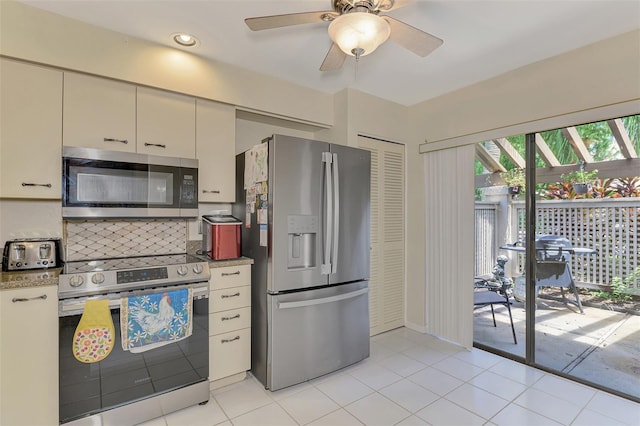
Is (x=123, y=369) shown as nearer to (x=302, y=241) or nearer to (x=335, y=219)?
(x=302, y=241)

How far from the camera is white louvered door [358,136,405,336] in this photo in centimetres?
326

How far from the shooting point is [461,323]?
2996mm

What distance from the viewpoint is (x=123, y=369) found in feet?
5.99

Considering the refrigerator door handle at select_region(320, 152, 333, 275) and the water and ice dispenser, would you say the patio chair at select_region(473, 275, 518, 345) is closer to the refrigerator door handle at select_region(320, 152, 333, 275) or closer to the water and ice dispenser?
the refrigerator door handle at select_region(320, 152, 333, 275)

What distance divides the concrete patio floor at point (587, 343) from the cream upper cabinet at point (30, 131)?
3841 mm

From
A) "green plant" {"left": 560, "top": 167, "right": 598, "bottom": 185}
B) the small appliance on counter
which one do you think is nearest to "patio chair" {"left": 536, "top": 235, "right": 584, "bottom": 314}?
"green plant" {"left": 560, "top": 167, "right": 598, "bottom": 185}

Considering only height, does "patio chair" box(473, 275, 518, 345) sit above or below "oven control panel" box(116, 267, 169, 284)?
below

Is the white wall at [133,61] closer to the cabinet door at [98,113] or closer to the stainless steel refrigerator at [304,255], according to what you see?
the cabinet door at [98,113]

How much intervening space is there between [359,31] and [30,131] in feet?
6.70

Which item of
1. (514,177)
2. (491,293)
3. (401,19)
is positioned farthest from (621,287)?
(401,19)

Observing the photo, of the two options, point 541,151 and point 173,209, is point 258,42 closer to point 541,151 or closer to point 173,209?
point 173,209

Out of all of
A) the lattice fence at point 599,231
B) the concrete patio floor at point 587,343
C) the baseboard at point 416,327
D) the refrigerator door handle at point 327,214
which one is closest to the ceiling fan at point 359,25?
the refrigerator door handle at point 327,214

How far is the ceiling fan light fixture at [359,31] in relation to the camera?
1421mm

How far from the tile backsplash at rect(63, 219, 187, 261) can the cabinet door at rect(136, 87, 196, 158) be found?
0.61 meters
